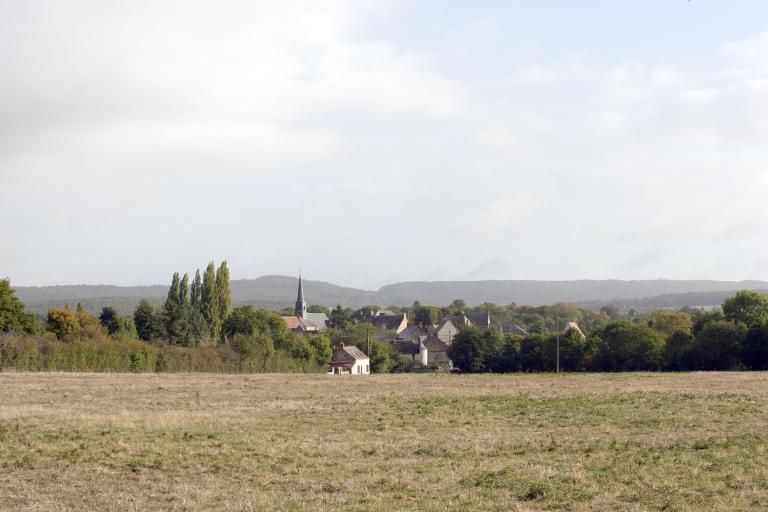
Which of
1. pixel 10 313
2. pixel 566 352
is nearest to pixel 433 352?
pixel 566 352

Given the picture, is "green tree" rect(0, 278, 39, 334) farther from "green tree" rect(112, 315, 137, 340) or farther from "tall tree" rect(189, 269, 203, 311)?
"tall tree" rect(189, 269, 203, 311)

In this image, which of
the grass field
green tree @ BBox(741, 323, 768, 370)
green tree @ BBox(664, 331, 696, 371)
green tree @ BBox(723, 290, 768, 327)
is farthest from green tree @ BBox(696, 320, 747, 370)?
the grass field

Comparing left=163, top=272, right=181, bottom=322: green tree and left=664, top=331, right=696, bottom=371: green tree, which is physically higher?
left=163, top=272, right=181, bottom=322: green tree

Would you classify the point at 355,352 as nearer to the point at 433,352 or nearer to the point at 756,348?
the point at 433,352

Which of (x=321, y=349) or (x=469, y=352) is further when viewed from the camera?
(x=469, y=352)

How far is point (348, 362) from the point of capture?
103m

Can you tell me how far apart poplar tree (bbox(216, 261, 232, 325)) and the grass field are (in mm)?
81437

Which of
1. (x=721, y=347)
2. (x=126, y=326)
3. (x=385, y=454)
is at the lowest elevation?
(x=721, y=347)

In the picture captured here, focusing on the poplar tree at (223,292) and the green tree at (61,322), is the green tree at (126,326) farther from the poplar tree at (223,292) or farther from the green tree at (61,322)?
the poplar tree at (223,292)

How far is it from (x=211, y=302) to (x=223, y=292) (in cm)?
278

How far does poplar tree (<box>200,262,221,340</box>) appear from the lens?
115m

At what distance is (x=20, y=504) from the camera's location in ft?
48.9

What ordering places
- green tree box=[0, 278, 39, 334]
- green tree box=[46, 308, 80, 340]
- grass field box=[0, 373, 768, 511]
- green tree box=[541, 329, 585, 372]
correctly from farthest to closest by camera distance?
→ green tree box=[46, 308, 80, 340] < green tree box=[541, 329, 585, 372] < green tree box=[0, 278, 39, 334] < grass field box=[0, 373, 768, 511]

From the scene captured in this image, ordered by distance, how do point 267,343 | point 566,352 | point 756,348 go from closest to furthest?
point 756,348, point 566,352, point 267,343
